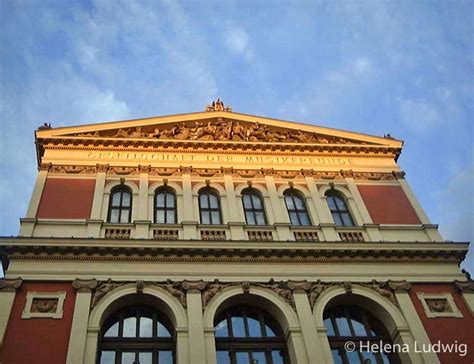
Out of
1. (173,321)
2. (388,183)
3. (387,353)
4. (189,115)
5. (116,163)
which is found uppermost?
(189,115)

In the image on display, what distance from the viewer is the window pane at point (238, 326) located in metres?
20.5

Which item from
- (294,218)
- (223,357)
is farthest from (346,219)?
(223,357)

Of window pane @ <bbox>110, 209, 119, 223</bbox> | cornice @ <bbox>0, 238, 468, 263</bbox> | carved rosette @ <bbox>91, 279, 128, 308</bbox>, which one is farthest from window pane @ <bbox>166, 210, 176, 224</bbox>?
carved rosette @ <bbox>91, 279, 128, 308</bbox>

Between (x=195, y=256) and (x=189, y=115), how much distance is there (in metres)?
9.65

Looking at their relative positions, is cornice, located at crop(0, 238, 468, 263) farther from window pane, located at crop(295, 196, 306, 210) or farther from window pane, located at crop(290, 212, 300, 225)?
window pane, located at crop(295, 196, 306, 210)

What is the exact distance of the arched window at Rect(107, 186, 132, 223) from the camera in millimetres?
23750

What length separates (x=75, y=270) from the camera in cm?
2070

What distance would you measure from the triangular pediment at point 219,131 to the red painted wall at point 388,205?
3.21m

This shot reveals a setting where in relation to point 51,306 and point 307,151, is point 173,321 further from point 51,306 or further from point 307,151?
point 307,151

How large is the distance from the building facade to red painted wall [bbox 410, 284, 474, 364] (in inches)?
1.9

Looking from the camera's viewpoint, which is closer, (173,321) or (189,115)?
(173,321)

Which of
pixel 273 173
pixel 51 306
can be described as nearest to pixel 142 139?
pixel 273 173

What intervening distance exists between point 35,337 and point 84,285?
2.42 meters

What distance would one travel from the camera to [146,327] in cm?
2030
